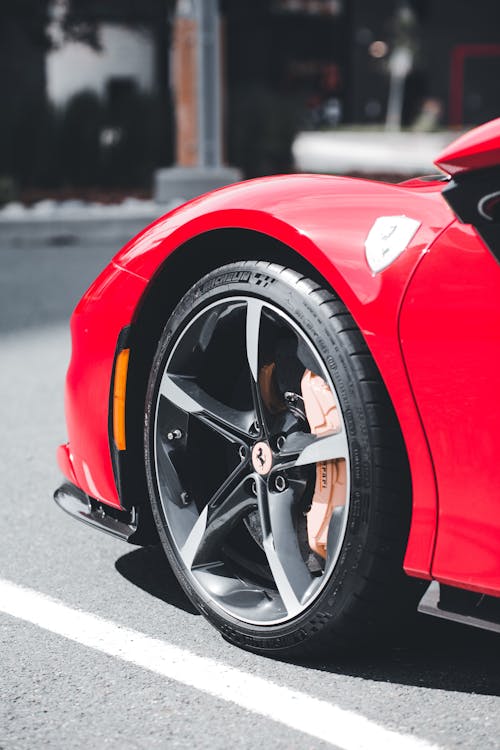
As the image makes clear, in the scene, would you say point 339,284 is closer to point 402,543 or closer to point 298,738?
point 402,543

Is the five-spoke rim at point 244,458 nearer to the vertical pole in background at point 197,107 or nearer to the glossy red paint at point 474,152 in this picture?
the glossy red paint at point 474,152

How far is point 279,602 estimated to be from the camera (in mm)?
2822

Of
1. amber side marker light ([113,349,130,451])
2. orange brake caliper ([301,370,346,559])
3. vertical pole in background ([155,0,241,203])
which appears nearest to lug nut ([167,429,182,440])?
amber side marker light ([113,349,130,451])

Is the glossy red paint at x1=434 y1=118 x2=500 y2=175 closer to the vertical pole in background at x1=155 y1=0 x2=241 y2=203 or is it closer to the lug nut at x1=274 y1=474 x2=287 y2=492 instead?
the lug nut at x1=274 y1=474 x2=287 y2=492

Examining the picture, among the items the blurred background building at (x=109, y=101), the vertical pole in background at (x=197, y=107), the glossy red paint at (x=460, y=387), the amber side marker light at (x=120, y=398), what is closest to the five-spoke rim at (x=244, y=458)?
the amber side marker light at (x=120, y=398)

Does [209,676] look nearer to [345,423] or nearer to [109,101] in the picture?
[345,423]

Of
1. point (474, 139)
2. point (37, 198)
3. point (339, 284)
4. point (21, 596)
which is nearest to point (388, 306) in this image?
point (339, 284)

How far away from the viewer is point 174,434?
3.07 m

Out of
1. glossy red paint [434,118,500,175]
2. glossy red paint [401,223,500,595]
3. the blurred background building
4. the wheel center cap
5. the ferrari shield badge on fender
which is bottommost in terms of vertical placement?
the blurred background building

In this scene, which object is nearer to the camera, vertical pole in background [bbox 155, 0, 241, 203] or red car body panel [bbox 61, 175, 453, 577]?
red car body panel [bbox 61, 175, 453, 577]

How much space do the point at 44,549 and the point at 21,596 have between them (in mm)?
A: 431

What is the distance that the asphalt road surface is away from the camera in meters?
2.49

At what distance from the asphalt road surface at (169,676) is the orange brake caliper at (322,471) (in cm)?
32

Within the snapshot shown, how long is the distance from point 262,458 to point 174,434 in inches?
12.6
